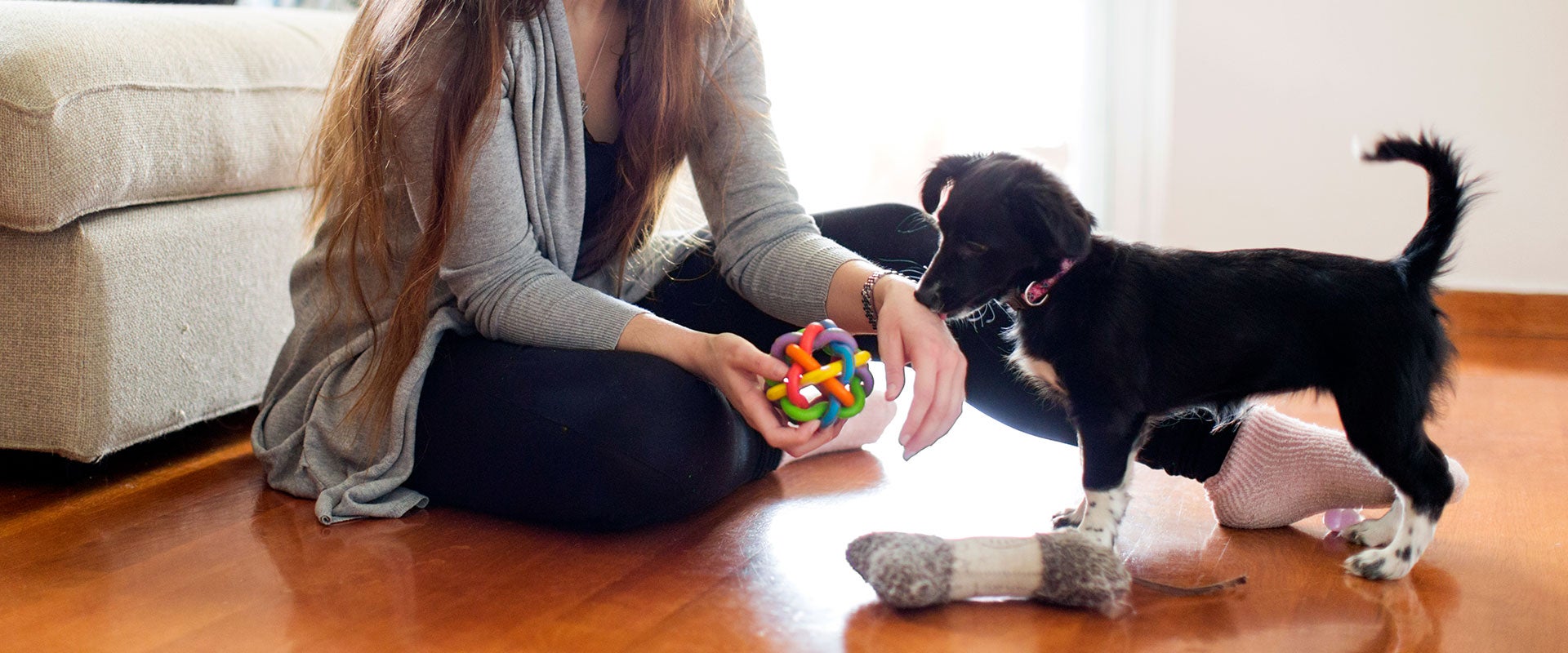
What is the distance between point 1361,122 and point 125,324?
268 cm

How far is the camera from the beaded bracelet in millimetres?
1449

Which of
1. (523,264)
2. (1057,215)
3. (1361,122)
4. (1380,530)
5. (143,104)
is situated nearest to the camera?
(1057,215)

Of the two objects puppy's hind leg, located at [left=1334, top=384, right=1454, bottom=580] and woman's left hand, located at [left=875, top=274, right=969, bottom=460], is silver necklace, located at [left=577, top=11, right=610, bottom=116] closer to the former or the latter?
woman's left hand, located at [left=875, top=274, right=969, bottom=460]

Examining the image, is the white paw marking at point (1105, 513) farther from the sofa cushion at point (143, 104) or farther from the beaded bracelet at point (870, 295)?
the sofa cushion at point (143, 104)

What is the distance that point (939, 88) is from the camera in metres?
3.52

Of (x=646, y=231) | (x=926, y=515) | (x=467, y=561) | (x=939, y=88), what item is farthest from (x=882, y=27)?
(x=467, y=561)

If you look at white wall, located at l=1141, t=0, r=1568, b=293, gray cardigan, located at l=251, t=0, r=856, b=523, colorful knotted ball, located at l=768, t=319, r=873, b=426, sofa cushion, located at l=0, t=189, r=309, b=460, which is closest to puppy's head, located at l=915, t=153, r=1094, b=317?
colorful knotted ball, located at l=768, t=319, r=873, b=426

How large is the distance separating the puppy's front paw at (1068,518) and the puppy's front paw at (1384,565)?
306 mm

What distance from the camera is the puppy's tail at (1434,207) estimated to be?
1237 mm

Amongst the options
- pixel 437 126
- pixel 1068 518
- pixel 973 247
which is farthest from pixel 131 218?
pixel 1068 518

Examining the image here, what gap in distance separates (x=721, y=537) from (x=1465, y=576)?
835mm

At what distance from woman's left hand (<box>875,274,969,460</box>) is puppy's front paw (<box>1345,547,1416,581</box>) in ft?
1.53

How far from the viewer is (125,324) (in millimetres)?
1675

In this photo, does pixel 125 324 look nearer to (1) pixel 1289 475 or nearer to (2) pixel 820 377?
(2) pixel 820 377
